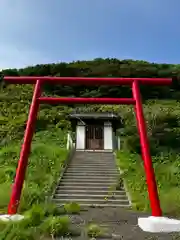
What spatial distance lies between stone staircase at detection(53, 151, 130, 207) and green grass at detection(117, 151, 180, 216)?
51 centimetres

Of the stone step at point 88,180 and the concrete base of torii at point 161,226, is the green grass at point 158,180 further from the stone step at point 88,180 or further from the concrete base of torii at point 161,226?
the concrete base of torii at point 161,226

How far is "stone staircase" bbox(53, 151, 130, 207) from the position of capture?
12859 millimetres

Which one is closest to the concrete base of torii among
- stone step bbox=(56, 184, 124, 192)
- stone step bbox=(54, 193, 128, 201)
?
stone step bbox=(54, 193, 128, 201)

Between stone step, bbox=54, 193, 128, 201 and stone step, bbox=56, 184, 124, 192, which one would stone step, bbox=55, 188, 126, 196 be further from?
stone step, bbox=54, 193, 128, 201

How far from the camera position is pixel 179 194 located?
41.5 feet

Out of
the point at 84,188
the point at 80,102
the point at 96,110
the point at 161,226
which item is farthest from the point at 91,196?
the point at 96,110

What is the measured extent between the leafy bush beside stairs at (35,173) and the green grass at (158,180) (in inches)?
131

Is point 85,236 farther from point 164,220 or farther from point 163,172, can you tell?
point 163,172

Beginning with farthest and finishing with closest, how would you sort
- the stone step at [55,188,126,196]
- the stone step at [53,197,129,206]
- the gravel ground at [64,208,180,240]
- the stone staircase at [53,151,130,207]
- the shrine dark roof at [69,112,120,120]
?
1. the shrine dark roof at [69,112,120,120]
2. the stone step at [55,188,126,196]
3. the stone staircase at [53,151,130,207]
4. the stone step at [53,197,129,206]
5. the gravel ground at [64,208,180,240]

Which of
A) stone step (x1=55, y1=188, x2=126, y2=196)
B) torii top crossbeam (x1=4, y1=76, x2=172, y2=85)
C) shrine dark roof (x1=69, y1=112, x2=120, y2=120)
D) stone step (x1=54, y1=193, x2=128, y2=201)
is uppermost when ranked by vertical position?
shrine dark roof (x1=69, y1=112, x2=120, y2=120)

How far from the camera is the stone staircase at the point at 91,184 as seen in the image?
12859mm

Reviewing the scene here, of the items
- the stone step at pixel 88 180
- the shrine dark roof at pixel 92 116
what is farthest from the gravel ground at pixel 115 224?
the shrine dark roof at pixel 92 116

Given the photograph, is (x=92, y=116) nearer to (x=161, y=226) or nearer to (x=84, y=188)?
(x=84, y=188)

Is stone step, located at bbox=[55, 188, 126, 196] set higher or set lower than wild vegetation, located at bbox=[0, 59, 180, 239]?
lower
